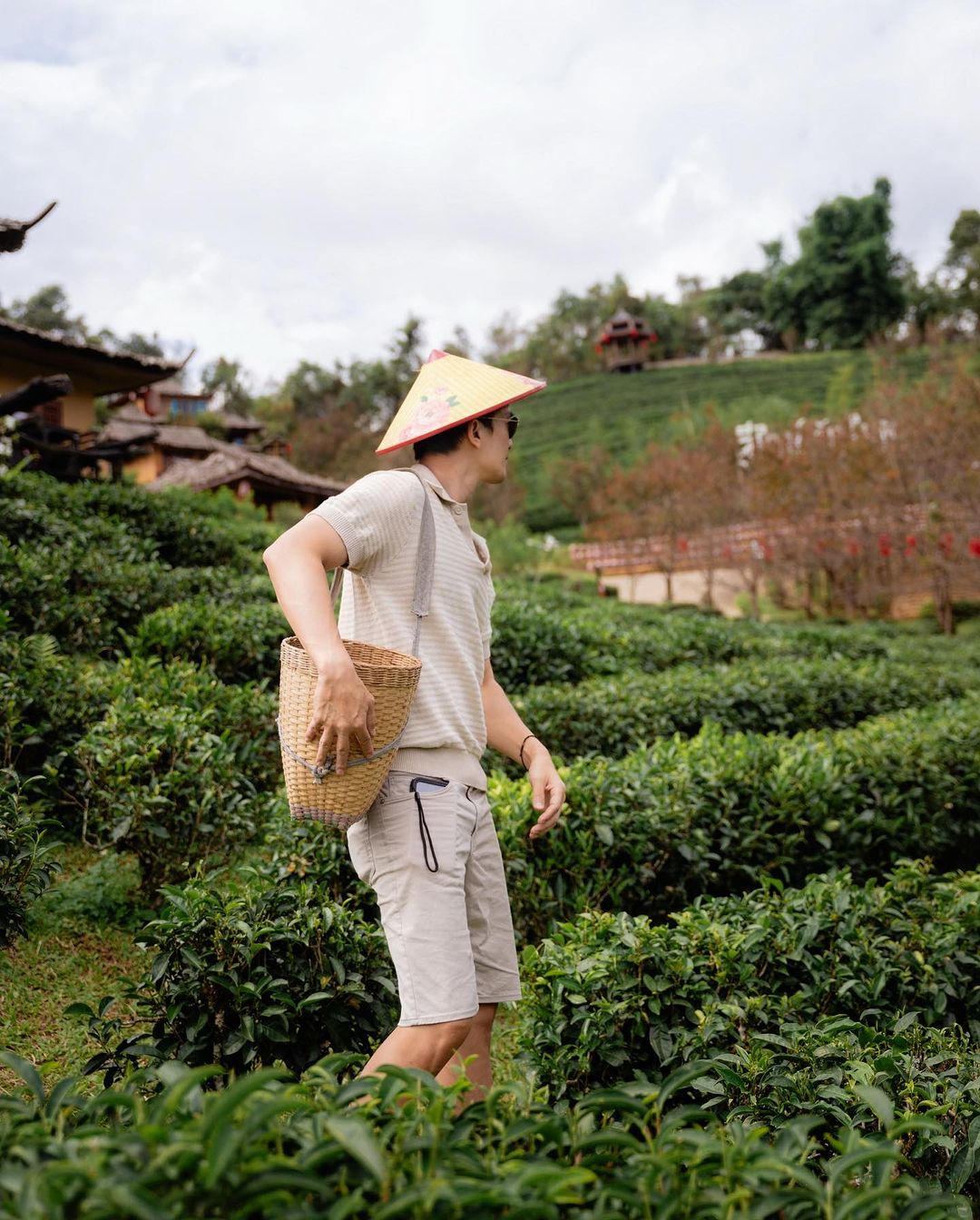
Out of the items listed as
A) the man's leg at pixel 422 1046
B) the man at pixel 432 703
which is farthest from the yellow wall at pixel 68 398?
the man's leg at pixel 422 1046

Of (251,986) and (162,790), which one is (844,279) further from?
(251,986)

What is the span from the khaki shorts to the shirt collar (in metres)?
0.59

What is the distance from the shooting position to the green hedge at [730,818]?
3701 millimetres

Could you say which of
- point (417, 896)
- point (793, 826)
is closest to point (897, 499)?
A: point (793, 826)

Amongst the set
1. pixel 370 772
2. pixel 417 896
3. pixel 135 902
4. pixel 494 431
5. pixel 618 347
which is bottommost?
pixel 135 902

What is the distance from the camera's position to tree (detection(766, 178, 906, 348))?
5891 centimetres

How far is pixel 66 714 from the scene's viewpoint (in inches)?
167

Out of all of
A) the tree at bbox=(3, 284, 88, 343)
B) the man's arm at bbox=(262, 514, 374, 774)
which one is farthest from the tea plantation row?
the tree at bbox=(3, 284, 88, 343)

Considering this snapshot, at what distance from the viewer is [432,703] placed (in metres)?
2.06

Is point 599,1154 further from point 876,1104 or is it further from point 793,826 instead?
point 793,826

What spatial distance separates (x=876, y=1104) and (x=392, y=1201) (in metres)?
0.73

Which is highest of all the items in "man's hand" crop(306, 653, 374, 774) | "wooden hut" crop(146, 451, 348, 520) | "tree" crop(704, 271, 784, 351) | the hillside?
"tree" crop(704, 271, 784, 351)

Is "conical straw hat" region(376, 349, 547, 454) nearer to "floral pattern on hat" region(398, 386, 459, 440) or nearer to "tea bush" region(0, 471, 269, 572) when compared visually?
"floral pattern on hat" region(398, 386, 459, 440)

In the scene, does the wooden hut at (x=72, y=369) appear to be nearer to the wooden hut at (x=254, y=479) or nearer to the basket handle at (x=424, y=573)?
the wooden hut at (x=254, y=479)
